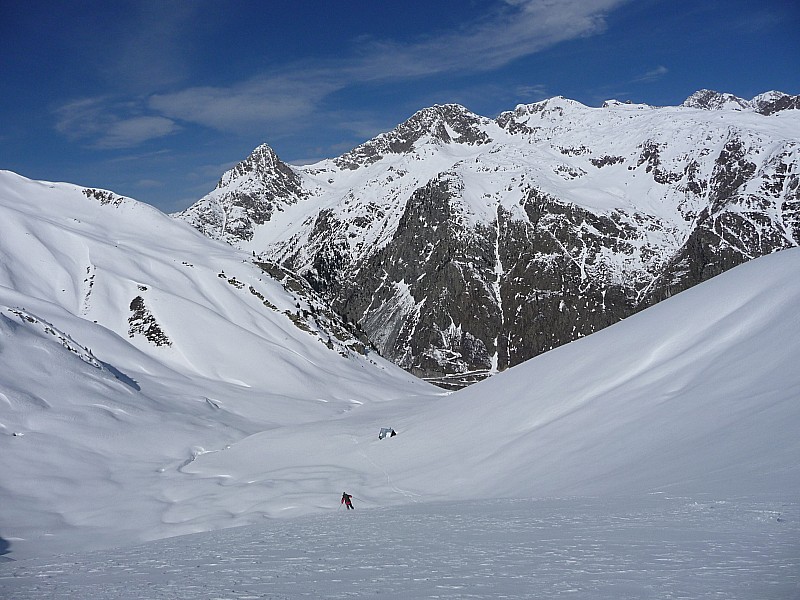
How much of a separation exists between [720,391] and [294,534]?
504 inches

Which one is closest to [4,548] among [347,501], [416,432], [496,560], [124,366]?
[347,501]

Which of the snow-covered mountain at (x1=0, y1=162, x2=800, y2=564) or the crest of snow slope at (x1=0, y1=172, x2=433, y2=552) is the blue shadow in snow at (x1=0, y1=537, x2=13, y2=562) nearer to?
the snow-covered mountain at (x1=0, y1=162, x2=800, y2=564)

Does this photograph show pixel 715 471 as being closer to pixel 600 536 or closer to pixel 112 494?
pixel 600 536

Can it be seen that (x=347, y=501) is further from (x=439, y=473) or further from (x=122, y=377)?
(x=122, y=377)

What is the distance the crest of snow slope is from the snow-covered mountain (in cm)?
17

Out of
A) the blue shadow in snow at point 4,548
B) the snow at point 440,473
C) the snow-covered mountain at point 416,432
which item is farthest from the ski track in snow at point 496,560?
the blue shadow in snow at point 4,548

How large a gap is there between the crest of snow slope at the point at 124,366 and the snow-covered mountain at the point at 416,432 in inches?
6.8

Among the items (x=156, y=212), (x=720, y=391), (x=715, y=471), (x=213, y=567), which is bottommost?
(x=213, y=567)

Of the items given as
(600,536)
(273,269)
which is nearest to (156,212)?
(273,269)

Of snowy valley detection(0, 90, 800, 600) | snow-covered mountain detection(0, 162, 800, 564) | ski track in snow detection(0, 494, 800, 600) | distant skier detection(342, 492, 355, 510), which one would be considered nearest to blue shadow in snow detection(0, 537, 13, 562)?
snow-covered mountain detection(0, 162, 800, 564)

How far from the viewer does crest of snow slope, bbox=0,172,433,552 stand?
951 inches

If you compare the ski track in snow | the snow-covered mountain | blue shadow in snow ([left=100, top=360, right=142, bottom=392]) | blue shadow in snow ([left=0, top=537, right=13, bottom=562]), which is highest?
blue shadow in snow ([left=100, top=360, right=142, bottom=392])

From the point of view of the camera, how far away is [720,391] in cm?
1914

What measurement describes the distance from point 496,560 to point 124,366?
1661 inches
